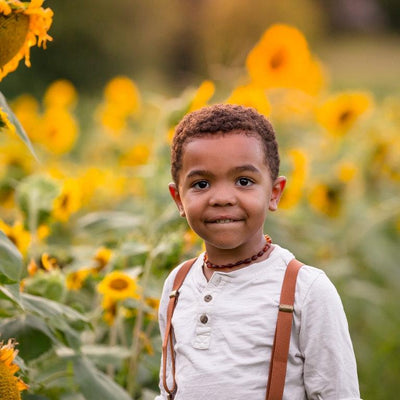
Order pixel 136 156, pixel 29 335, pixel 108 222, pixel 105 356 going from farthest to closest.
→ 1. pixel 136 156
2. pixel 108 222
3. pixel 105 356
4. pixel 29 335

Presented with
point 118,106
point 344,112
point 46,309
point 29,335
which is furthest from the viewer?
point 118,106

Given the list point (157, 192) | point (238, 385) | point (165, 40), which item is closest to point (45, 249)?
point (157, 192)

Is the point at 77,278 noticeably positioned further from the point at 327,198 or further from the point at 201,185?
the point at 327,198

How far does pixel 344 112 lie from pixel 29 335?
255cm

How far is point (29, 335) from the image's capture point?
1.90 meters

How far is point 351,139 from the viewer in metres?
4.21

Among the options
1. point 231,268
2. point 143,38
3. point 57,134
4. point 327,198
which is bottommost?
point 231,268

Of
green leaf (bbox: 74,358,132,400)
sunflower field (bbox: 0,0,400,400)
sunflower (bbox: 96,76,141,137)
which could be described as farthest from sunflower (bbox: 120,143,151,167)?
green leaf (bbox: 74,358,132,400)

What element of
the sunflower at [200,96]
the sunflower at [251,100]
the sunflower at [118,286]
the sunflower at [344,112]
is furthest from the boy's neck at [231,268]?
the sunflower at [344,112]

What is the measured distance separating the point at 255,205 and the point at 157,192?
1.25 m

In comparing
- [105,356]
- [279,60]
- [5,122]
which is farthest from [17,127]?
[279,60]

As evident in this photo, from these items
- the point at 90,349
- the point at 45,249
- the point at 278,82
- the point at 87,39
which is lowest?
the point at 90,349

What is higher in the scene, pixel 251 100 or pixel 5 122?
pixel 251 100

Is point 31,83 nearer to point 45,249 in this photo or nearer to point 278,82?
point 278,82
